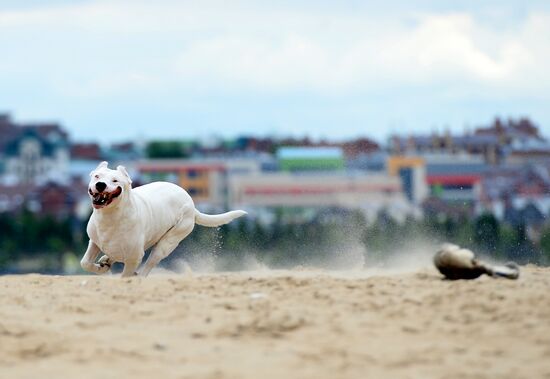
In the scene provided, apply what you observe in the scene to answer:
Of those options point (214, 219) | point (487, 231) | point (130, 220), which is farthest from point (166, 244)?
point (487, 231)

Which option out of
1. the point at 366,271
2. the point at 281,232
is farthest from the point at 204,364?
the point at 281,232

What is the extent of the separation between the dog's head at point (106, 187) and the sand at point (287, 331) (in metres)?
1.88

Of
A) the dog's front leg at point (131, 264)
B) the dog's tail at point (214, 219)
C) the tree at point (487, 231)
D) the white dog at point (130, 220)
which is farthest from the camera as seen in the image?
the tree at point (487, 231)

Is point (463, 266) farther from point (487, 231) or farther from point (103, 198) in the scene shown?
point (487, 231)

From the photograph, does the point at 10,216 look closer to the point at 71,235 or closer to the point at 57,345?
the point at 71,235

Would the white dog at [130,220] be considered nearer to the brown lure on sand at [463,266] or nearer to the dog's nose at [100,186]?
the dog's nose at [100,186]

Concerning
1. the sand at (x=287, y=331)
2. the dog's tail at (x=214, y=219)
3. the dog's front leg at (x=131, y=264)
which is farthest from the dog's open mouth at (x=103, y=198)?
the dog's tail at (x=214, y=219)

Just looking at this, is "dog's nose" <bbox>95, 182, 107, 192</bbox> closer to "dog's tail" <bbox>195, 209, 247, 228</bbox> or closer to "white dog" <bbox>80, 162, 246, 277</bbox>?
"white dog" <bbox>80, 162, 246, 277</bbox>

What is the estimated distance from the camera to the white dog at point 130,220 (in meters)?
16.8

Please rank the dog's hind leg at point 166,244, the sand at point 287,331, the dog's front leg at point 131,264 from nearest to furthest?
1. the sand at point 287,331
2. the dog's front leg at point 131,264
3. the dog's hind leg at point 166,244

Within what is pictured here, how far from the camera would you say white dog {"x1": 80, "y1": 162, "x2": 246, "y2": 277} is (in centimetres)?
1676

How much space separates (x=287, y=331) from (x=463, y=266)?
7.91 ft

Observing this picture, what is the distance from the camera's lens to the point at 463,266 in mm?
14656

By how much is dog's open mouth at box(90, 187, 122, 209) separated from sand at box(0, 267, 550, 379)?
1.88 m
